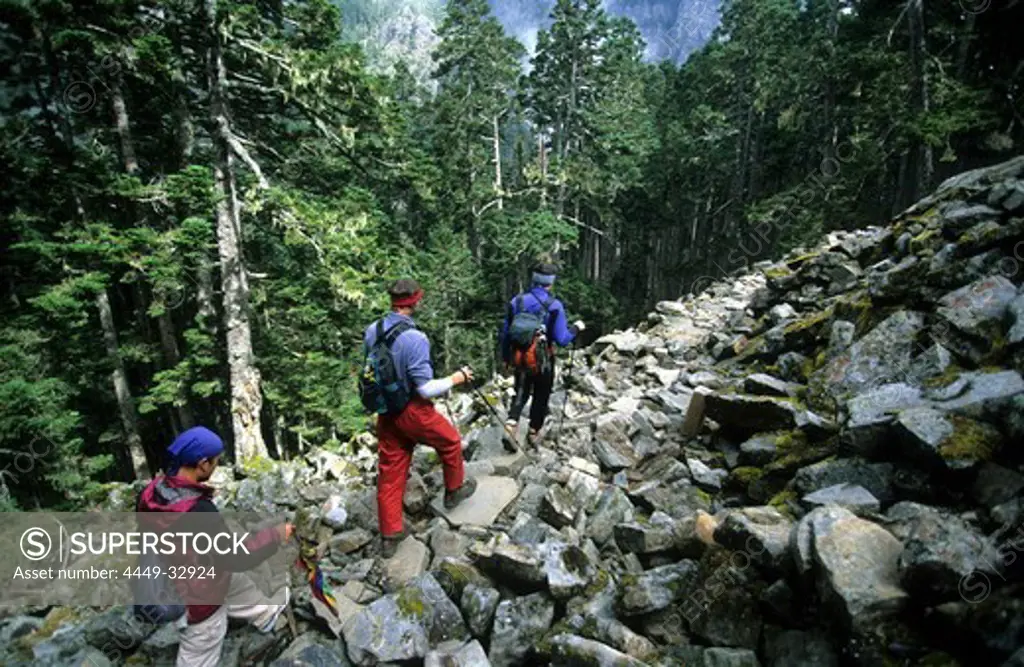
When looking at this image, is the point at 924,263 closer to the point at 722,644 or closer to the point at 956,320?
the point at 956,320

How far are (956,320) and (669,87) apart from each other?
Answer: 46.0 m

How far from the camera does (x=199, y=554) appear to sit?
3195 millimetres

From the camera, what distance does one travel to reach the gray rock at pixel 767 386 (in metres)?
5.77

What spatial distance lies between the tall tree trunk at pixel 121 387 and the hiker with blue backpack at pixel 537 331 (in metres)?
15.1

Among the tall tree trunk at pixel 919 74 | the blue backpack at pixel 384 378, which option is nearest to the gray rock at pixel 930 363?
the blue backpack at pixel 384 378

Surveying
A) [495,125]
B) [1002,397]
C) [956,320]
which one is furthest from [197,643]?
[495,125]

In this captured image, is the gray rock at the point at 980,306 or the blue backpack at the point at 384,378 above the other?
the gray rock at the point at 980,306

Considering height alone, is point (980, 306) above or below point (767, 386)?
above

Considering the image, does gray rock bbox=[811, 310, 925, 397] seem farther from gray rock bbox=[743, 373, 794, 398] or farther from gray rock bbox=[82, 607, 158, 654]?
gray rock bbox=[82, 607, 158, 654]

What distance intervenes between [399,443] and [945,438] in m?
4.12

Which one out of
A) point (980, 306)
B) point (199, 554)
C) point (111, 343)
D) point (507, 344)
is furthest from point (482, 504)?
point (111, 343)

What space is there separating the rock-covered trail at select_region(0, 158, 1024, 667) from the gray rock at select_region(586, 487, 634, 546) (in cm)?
2

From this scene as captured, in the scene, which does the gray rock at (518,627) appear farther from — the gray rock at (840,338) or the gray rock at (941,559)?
the gray rock at (840,338)

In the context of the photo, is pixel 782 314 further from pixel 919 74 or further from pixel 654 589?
pixel 919 74
